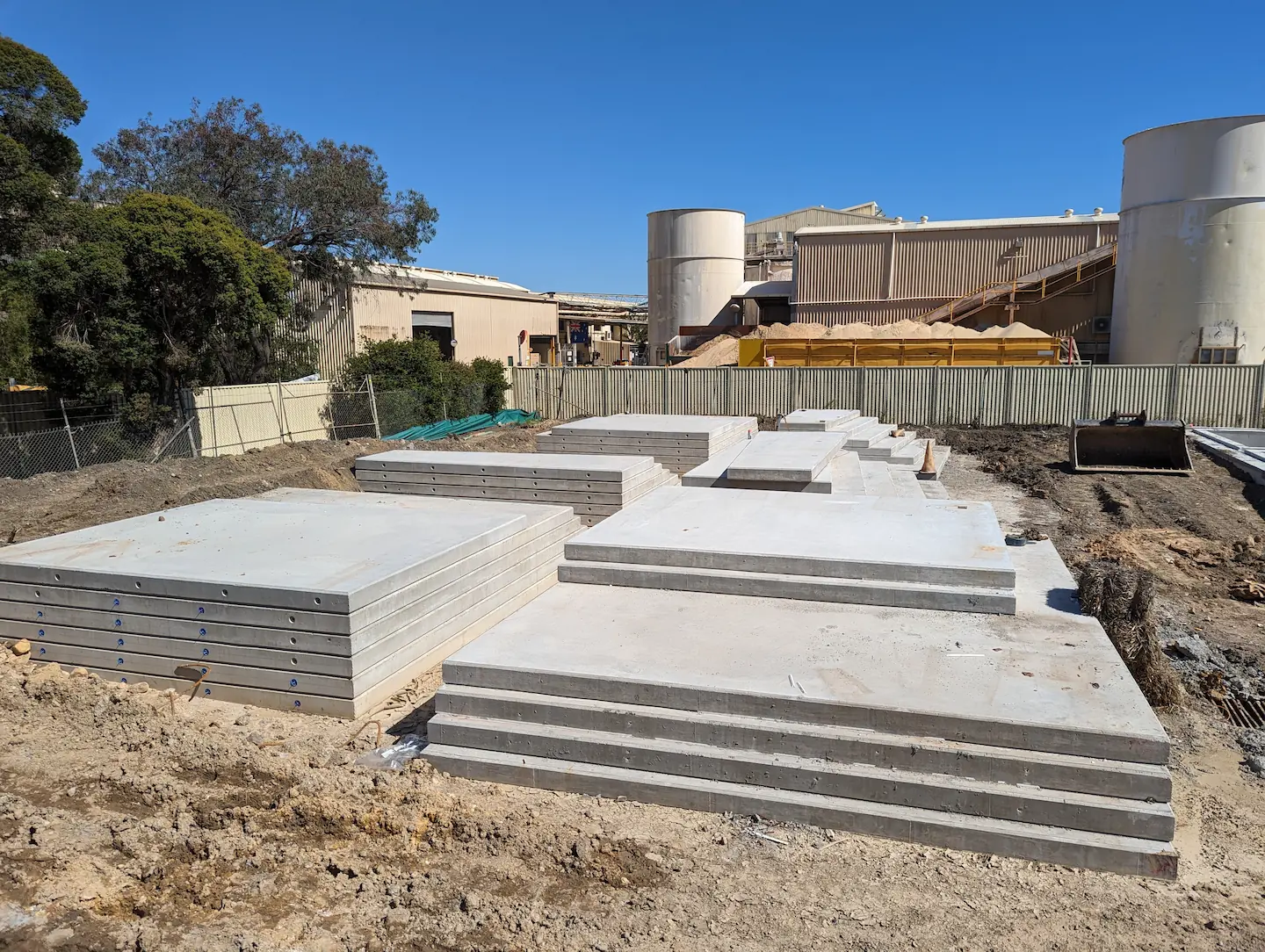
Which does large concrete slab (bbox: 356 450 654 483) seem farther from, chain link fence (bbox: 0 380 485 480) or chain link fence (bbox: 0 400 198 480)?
chain link fence (bbox: 0 380 485 480)

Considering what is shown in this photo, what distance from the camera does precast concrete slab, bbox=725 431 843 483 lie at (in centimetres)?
1084

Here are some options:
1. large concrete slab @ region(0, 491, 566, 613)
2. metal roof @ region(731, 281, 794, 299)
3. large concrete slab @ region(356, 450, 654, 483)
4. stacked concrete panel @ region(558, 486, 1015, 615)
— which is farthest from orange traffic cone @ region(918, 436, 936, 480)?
metal roof @ region(731, 281, 794, 299)

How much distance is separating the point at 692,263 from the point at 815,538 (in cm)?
3096

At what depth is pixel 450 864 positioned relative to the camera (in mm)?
4391

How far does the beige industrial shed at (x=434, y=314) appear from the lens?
1052 inches

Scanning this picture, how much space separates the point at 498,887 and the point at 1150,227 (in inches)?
1175

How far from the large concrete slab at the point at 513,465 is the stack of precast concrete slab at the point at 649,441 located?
222 centimetres

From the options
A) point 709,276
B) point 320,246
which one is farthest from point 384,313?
point 709,276

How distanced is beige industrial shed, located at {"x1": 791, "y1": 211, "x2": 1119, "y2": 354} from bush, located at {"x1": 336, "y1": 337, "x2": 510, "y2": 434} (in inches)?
644

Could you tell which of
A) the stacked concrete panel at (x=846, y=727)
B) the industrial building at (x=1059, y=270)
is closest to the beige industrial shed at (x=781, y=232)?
the industrial building at (x=1059, y=270)

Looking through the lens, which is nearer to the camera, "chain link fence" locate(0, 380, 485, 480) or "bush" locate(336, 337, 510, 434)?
"chain link fence" locate(0, 380, 485, 480)

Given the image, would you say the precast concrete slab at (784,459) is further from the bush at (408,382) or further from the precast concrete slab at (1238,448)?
the bush at (408,382)

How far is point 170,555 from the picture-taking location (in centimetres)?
704

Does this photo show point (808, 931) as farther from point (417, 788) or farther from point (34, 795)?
point (34, 795)
